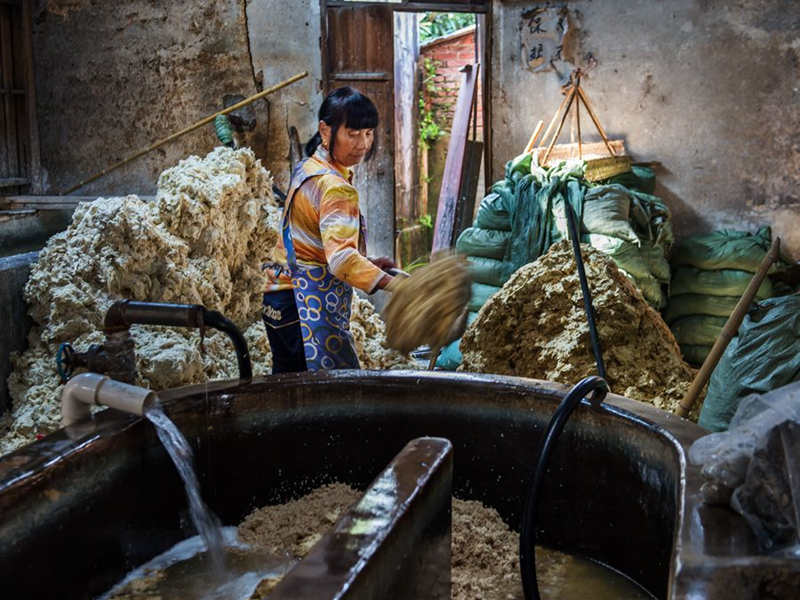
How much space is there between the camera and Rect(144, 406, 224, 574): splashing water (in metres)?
2.22

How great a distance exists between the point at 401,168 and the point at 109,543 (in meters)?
8.84

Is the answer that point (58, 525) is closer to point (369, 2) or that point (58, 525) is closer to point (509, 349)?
point (509, 349)

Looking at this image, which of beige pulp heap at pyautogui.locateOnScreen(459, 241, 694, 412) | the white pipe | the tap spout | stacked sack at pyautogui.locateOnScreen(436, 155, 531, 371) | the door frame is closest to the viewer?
the white pipe

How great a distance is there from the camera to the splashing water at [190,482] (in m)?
2.22

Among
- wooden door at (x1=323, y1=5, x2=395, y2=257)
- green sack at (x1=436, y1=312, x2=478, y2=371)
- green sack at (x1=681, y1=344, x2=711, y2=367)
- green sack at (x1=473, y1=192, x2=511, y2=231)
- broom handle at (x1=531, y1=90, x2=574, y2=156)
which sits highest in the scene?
wooden door at (x1=323, y1=5, x2=395, y2=257)

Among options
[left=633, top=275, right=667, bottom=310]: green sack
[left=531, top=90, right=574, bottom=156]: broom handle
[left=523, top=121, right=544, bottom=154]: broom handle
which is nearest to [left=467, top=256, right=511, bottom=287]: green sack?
[left=633, top=275, right=667, bottom=310]: green sack

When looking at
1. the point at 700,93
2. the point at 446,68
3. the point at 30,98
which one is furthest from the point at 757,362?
the point at 446,68

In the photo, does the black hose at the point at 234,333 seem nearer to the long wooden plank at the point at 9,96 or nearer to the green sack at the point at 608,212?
the green sack at the point at 608,212

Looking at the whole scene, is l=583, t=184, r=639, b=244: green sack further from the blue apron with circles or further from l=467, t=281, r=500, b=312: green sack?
the blue apron with circles

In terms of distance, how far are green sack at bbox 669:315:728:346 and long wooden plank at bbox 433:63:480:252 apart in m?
2.04

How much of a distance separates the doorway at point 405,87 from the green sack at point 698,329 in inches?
86.6

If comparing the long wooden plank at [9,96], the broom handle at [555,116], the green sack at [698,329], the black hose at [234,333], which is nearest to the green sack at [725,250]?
the green sack at [698,329]

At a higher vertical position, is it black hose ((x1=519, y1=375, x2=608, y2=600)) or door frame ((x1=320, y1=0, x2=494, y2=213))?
door frame ((x1=320, y1=0, x2=494, y2=213))

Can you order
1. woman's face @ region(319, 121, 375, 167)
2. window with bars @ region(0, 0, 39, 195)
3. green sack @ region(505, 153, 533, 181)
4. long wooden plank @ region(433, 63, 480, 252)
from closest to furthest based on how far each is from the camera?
woman's face @ region(319, 121, 375, 167) < green sack @ region(505, 153, 533, 181) < long wooden plank @ region(433, 63, 480, 252) < window with bars @ region(0, 0, 39, 195)
